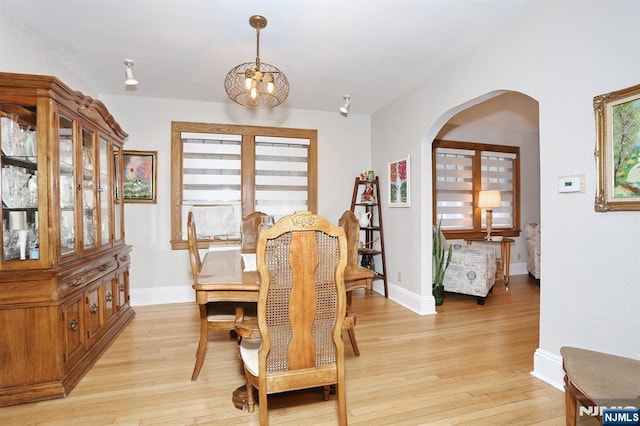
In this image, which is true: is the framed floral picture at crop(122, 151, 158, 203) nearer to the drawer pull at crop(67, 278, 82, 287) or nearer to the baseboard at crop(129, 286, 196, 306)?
the baseboard at crop(129, 286, 196, 306)

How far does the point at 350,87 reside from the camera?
12.3 ft

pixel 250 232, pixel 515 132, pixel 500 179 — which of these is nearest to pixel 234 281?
pixel 250 232

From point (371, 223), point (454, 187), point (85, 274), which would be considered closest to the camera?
point (85, 274)

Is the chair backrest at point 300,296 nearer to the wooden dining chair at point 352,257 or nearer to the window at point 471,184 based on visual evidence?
the wooden dining chair at point 352,257

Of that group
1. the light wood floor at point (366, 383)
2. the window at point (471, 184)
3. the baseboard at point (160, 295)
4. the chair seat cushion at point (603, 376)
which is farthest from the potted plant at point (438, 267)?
the baseboard at point (160, 295)

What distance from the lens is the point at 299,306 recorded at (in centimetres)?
151

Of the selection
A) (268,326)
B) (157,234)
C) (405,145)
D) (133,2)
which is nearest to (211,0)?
(133,2)

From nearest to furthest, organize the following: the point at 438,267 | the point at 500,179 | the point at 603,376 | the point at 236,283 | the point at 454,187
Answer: the point at 603,376 → the point at 236,283 → the point at 438,267 → the point at 454,187 → the point at 500,179

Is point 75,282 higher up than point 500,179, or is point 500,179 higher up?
point 500,179

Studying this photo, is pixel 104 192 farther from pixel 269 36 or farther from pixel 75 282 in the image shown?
pixel 269 36

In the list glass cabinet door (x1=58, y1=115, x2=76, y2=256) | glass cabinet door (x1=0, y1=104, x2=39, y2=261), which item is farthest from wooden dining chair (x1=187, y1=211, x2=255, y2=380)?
glass cabinet door (x1=0, y1=104, x2=39, y2=261)

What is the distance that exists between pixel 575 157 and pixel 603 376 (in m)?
1.29

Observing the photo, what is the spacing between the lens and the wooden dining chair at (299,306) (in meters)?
1.47

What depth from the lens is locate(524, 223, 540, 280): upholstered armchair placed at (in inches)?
195
